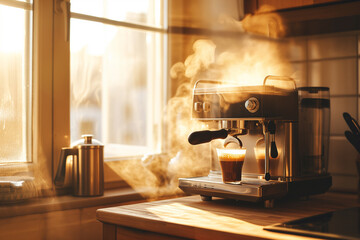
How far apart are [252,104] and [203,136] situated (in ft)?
0.57

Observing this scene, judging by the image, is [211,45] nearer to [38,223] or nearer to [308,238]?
[38,223]

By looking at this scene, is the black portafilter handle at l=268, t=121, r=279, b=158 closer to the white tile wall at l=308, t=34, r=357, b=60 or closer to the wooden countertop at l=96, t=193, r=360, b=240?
the wooden countertop at l=96, t=193, r=360, b=240

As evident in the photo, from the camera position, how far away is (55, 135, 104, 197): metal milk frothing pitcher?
5.44ft

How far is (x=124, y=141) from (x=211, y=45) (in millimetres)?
652

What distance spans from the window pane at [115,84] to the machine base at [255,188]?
1.88ft

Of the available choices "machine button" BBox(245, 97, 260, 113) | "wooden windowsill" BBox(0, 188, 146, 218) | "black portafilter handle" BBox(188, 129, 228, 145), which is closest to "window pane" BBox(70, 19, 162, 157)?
"wooden windowsill" BBox(0, 188, 146, 218)

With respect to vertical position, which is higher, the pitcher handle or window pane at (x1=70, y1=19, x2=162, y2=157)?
window pane at (x1=70, y1=19, x2=162, y2=157)

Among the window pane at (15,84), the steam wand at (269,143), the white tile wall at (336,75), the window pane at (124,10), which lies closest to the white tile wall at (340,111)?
the white tile wall at (336,75)

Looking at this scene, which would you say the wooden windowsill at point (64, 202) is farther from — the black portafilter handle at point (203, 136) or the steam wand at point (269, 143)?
the steam wand at point (269, 143)

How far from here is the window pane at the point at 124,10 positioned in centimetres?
186

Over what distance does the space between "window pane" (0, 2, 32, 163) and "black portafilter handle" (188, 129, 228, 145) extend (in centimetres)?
69

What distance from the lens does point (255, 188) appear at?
1312 millimetres

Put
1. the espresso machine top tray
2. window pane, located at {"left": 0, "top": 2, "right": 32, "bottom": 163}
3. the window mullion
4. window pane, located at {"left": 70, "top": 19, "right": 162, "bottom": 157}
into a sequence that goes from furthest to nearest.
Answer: window pane, located at {"left": 70, "top": 19, "right": 162, "bottom": 157} < the window mullion < window pane, located at {"left": 0, "top": 2, "right": 32, "bottom": 163} < the espresso machine top tray

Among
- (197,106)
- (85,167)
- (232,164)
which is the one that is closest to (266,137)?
(232,164)
